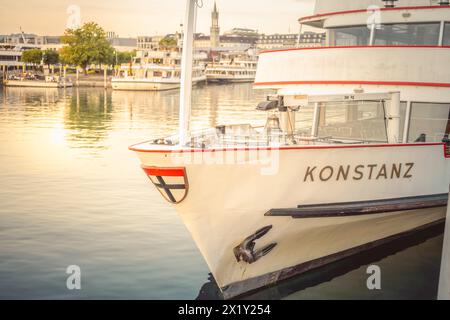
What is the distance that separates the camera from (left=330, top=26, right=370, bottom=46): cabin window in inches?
590

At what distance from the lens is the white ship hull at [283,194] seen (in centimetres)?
1079

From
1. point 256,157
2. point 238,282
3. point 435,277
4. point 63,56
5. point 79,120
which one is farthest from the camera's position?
point 63,56

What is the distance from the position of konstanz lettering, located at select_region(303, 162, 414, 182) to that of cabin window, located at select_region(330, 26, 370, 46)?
3952 mm

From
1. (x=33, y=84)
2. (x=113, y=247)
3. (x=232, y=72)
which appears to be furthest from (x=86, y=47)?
(x=113, y=247)

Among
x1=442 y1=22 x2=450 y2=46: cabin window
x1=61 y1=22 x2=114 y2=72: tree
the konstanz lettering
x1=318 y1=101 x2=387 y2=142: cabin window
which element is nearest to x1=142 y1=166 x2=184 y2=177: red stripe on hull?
the konstanz lettering

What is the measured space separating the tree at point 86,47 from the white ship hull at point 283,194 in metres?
103

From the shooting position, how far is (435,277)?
42.9 feet

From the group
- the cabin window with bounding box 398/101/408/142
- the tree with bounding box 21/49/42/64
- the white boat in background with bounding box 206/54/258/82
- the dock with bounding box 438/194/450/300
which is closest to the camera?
the dock with bounding box 438/194/450/300

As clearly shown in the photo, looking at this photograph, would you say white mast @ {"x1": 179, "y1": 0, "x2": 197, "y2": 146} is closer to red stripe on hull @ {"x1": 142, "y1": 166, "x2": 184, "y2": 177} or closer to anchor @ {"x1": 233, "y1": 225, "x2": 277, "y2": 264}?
red stripe on hull @ {"x1": 142, "y1": 166, "x2": 184, "y2": 177}
